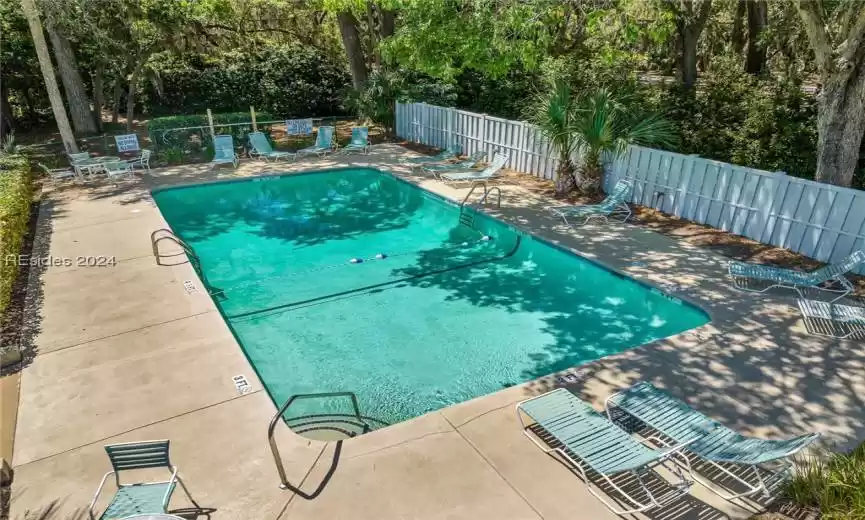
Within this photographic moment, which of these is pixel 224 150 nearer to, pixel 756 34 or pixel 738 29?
pixel 756 34

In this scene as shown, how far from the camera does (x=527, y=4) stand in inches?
405

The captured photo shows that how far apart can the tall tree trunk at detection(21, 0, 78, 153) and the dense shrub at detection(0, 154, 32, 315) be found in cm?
185

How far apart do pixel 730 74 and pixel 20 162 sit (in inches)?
663

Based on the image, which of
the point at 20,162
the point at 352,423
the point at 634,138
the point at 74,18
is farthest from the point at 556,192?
the point at 74,18

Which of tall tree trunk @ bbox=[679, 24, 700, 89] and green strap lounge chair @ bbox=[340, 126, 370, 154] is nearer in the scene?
tall tree trunk @ bbox=[679, 24, 700, 89]

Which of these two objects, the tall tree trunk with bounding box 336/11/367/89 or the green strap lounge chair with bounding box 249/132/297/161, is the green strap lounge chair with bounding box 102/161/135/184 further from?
the tall tree trunk with bounding box 336/11/367/89

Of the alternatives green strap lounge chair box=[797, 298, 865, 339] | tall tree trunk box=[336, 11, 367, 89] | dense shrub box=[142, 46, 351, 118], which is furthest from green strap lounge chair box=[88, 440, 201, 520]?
dense shrub box=[142, 46, 351, 118]

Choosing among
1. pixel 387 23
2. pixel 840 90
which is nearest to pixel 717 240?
pixel 840 90

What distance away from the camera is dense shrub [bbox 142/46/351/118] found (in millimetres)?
23953

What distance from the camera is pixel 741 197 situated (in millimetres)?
10070

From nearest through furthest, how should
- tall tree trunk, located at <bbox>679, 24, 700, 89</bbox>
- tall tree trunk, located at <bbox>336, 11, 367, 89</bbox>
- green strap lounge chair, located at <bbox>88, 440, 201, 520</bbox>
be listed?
green strap lounge chair, located at <bbox>88, 440, 201, 520</bbox>, tall tree trunk, located at <bbox>679, 24, 700, 89</bbox>, tall tree trunk, located at <bbox>336, 11, 367, 89</bbox>

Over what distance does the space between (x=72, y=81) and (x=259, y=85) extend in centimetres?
761

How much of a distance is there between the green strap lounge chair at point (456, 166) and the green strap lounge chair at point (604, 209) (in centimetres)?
372

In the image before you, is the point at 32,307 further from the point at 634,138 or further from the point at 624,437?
the point at 634,138
